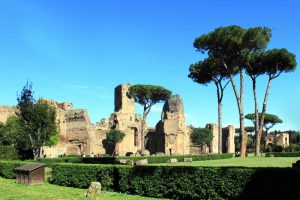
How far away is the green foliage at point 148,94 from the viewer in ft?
170

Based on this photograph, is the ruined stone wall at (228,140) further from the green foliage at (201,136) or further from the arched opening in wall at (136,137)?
the arched opening in wall at (136,137)

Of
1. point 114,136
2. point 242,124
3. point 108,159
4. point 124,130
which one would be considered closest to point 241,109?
point 242,124

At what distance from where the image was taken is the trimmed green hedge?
Answer: 2111cm

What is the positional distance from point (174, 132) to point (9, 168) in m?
36.4

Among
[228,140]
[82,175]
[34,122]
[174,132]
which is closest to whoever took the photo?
[82,175]

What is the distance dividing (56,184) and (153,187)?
6.40 m

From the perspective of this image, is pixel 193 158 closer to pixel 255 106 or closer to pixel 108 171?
pixel 255 106

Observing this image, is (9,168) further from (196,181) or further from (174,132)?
(174,132)

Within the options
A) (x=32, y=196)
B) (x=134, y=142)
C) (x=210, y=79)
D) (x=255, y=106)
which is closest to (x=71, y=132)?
(x=134, y=142)

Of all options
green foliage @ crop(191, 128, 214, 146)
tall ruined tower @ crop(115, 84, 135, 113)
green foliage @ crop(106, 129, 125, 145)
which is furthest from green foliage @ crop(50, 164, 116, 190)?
tall ruined tower @ crop(115, 84, 135, 113)

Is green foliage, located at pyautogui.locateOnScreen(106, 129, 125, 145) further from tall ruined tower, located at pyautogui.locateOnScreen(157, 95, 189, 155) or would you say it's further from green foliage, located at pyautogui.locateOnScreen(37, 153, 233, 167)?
green foliage, located at pyautogui.locateOnScreen(37, 153, 233, 167)

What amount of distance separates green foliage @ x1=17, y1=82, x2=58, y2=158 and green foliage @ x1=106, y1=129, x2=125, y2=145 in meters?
23.2

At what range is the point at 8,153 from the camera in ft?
100

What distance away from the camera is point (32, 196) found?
13.6 meters
